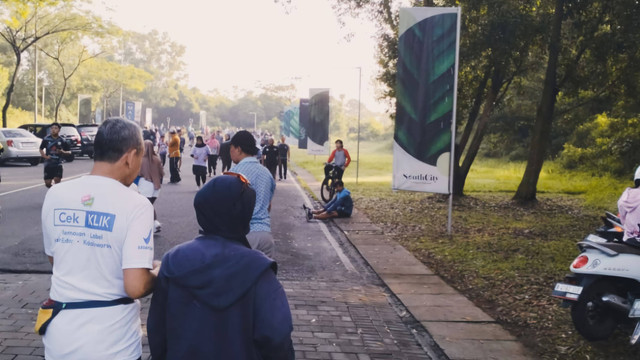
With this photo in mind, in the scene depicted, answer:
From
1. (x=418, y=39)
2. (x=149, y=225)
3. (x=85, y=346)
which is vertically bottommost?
(x=85, y=346)

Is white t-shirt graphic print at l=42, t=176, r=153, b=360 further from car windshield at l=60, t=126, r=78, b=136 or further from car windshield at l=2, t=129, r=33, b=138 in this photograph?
car windshield at l=60, t=126, r=78, b=136

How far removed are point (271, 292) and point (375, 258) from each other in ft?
25.5

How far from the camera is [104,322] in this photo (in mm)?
2551

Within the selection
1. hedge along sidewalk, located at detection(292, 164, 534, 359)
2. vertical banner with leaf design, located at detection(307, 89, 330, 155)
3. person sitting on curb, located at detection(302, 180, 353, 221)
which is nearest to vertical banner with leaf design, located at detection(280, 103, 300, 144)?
vertical banner with leaf design, located at detection(307, 89, 330, 155)

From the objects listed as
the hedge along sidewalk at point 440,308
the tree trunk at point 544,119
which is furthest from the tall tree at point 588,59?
the hedge along sidewalk at point 440,308

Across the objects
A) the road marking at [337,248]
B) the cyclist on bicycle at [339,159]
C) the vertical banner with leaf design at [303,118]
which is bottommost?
the road marking at [337,248]

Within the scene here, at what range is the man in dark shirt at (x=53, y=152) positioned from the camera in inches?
528

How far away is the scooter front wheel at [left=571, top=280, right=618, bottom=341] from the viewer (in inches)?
231

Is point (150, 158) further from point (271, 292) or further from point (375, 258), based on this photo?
point (271, 292)

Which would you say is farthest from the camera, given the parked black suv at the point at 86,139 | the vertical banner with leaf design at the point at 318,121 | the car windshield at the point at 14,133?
the parked black suv at the point at 86,139

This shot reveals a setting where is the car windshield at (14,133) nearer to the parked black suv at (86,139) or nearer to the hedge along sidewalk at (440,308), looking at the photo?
the parked black suv at (86,139)

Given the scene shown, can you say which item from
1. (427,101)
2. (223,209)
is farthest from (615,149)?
(223,209)

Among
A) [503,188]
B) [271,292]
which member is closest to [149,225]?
[271,292]

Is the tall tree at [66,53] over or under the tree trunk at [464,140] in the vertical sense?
over
